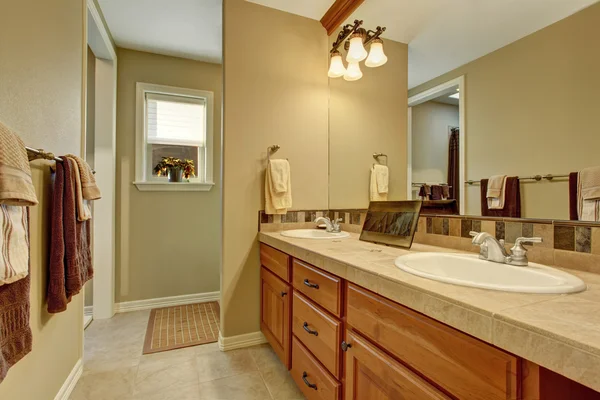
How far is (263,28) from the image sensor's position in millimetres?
2188

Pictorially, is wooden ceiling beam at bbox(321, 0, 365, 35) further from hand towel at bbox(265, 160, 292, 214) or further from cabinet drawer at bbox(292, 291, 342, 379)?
cabinet drawer at bbox(292, 291, 342, 379)

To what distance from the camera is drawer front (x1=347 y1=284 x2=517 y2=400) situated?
597 millimetres

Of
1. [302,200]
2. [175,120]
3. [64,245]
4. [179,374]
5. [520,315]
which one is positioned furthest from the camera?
[175,120]

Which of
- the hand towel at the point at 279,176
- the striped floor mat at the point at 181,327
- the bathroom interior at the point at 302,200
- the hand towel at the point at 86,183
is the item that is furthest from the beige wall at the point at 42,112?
the hand towel at the point at 279,176

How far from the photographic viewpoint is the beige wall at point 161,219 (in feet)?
9.15

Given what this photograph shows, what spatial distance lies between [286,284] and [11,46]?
1.55m

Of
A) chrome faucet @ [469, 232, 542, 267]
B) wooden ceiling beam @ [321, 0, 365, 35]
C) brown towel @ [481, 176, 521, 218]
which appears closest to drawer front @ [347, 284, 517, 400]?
chrome faucet @ [469, 232, 542, 267]

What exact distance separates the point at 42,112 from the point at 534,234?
2091 mm

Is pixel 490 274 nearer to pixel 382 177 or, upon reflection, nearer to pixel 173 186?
pixel 382 177

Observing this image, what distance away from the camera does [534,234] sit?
1.11 meters

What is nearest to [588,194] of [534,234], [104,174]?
[534,234]

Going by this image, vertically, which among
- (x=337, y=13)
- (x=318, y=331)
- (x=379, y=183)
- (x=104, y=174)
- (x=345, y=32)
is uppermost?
(x=337, y=13)

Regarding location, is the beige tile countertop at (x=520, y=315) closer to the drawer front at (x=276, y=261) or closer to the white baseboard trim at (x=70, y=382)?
the drawer front at (x=276, y=261)

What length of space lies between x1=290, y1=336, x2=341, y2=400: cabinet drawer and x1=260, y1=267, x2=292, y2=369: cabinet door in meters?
0.10
